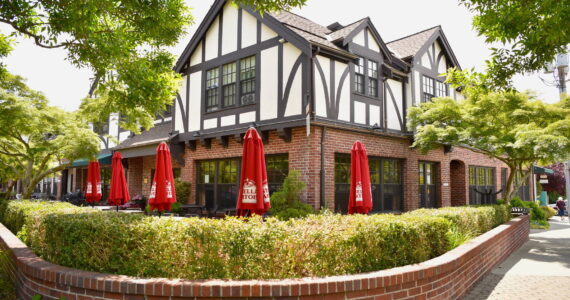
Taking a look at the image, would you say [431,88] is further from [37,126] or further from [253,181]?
[37,126]

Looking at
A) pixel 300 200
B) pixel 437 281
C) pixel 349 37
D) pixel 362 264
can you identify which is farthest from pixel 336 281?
pixel 349 37

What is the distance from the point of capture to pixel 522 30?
6863 mm

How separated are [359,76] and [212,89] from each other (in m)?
5.37

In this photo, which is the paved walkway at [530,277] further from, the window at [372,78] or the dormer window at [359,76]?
the dormer window at [359,76]

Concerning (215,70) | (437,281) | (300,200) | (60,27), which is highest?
(215,70)

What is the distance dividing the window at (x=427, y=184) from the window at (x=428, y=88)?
2719mm

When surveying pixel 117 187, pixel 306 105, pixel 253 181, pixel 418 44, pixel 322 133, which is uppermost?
pixel 418 44

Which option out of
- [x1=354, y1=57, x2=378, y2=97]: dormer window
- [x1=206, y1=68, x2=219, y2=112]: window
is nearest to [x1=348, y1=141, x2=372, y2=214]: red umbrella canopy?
[x1=354, y1=57, x2=378, y2=97]: dormer window

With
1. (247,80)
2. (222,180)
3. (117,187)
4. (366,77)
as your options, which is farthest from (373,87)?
(117,187)

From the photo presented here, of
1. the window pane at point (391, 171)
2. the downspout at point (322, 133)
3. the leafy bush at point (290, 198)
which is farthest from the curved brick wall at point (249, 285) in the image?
the window pane at point (391, 171)

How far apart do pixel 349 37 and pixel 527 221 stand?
819 cm

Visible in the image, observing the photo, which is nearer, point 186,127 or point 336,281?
point 336,281

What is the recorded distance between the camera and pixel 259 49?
1345cm

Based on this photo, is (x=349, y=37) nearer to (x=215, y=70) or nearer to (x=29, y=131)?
(x=215, y=70)
